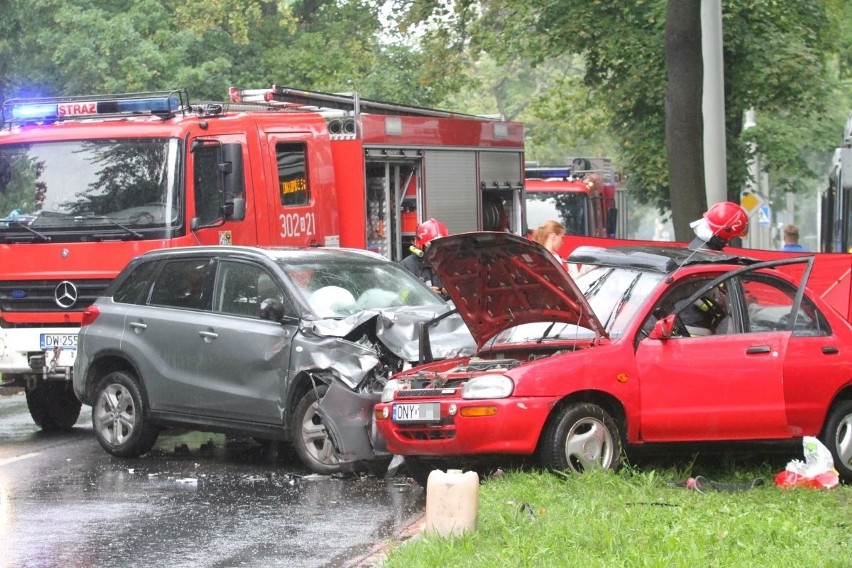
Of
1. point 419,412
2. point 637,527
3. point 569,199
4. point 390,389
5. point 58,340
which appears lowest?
point 637,527

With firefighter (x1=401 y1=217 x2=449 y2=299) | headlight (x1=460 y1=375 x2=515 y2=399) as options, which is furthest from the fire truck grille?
headlight (x1=460 y1=375 x2=515 y2=399)

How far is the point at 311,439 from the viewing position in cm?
1109

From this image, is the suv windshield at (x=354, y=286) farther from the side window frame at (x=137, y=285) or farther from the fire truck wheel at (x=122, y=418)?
the fire truck wheel at (x=122, y=418)

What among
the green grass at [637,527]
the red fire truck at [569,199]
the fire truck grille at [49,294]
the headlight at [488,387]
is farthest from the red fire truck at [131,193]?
the red fire truck at [569,199]

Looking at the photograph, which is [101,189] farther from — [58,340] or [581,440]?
[581,440]

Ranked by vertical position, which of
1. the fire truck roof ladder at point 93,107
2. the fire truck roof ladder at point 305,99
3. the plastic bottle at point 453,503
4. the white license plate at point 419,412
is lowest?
the plastic bottle at point 453,503

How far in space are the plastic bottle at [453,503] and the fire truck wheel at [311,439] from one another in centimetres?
329

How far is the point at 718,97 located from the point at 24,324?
8228 millimetres

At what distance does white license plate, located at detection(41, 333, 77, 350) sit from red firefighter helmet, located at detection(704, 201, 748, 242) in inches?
234

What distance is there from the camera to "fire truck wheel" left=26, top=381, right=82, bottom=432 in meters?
14.7

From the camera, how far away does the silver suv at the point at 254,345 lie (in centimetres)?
1098

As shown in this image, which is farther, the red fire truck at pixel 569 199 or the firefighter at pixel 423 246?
the red fire truck at pixel 569 199

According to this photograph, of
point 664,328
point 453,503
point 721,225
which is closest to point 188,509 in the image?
point 453,503

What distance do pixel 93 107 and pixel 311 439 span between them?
5.78 m
